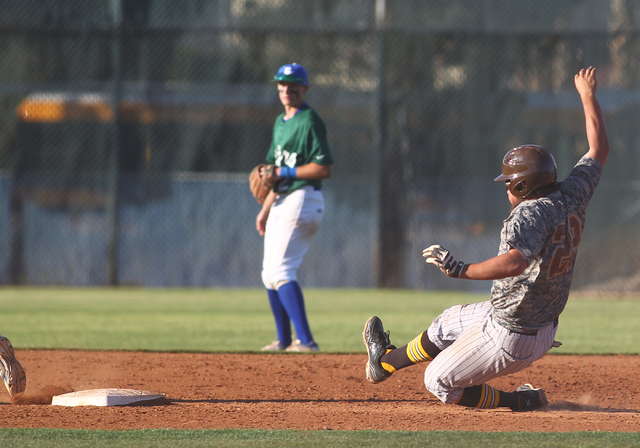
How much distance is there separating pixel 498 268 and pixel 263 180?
287 cm

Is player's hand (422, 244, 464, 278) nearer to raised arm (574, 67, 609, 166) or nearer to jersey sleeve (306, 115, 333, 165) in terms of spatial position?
raised arm (574, 67, 609, 166)

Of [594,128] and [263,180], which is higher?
[594,128]

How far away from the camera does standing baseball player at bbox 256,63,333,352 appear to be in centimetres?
571

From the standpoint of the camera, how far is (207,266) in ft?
38.0

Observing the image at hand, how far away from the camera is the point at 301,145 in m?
5.81

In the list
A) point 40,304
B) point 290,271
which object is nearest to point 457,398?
point 290,271

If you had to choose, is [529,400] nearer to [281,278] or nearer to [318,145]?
[281,278]

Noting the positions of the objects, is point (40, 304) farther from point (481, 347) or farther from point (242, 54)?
point (481, 347)

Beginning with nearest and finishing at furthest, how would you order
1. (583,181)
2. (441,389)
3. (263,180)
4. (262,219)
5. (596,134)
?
(583,181) → (441,389) → (596,134) → (263,180) → (262,219)

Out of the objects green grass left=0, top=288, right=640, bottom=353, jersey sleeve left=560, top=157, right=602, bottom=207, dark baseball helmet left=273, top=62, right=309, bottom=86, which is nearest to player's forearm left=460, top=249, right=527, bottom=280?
jersey sleeve left=560, top=157, right=602, bottom=207

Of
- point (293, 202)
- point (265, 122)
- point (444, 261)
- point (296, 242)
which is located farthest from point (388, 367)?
point (265, 122)

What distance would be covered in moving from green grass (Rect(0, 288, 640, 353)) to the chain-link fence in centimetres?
62

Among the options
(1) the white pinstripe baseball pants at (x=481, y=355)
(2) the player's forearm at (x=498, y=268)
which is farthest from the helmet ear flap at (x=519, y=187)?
(1) the white pinstripe baseball pants at (x=481, y=355)

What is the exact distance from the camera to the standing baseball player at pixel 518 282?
335 centimetres
